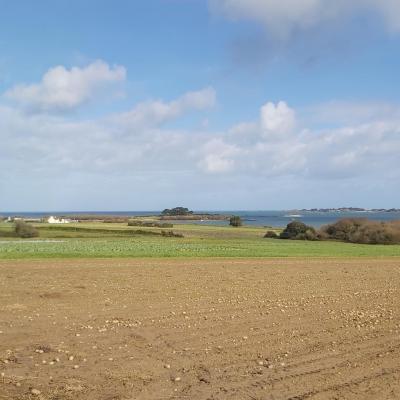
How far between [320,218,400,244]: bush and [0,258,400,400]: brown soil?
158 feet

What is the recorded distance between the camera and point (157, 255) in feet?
117

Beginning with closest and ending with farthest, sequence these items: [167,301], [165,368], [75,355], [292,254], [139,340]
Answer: [165,368] → [75,355] → [139,340] → [167,301] → [292,254]

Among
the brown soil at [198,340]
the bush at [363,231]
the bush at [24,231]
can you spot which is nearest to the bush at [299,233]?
the bush at [363,231]

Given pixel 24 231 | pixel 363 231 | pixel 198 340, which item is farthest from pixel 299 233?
pixel 198 340

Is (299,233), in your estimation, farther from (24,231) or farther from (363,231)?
(24,231)

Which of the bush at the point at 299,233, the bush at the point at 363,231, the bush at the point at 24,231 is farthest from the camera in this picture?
the bush at the point at 24,231

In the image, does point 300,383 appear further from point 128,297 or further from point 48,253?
point 48,253

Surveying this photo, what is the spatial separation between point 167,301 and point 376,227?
5662cm

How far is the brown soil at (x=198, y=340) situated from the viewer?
8.06m

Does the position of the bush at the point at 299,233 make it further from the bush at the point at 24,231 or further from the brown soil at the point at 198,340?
the brown soil at the point at 198,340

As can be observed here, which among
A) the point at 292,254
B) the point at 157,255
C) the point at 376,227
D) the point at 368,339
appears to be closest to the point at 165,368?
the point at 368,339

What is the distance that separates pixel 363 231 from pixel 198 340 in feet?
203

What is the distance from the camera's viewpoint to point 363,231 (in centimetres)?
6888

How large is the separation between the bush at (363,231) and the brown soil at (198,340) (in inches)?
1897
